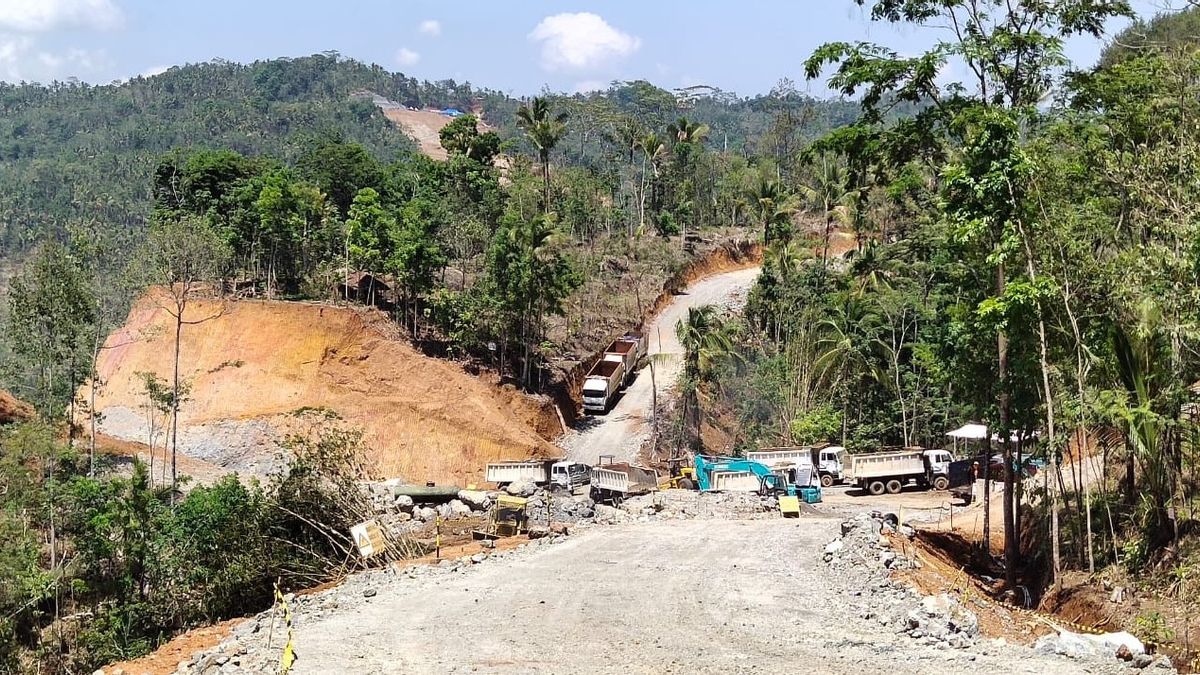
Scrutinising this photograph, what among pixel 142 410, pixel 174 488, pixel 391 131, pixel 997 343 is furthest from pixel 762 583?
pixel 391 131

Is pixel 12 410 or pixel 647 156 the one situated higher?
pixel 647 156

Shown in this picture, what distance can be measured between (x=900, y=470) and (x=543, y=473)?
12.2 metres

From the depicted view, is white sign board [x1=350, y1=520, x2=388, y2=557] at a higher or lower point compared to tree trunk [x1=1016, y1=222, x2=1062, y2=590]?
lower

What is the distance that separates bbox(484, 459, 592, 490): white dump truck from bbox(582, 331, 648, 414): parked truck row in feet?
36.1

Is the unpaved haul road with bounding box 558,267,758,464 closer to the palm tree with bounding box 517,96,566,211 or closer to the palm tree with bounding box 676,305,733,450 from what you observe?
the palm tree with bounding box 676,305,733,450

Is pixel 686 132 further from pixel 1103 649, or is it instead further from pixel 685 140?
pixel 1103 649

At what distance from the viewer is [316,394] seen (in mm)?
42969

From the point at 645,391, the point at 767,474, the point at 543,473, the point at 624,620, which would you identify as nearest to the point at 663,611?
the point at 624,620

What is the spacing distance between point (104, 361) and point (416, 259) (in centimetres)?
1632

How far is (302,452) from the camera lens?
2769cm

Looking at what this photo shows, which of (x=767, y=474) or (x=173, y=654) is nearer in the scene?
(x=173, y=654)

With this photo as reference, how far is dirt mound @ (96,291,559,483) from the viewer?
40938 mm

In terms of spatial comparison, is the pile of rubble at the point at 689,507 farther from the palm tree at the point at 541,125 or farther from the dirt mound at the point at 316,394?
the palm tree at the point at 541,125

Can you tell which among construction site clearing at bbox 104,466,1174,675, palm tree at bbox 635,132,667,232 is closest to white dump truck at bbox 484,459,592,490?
construction site clearing at bbox 104,466,1174,675
